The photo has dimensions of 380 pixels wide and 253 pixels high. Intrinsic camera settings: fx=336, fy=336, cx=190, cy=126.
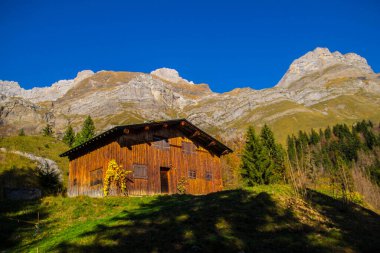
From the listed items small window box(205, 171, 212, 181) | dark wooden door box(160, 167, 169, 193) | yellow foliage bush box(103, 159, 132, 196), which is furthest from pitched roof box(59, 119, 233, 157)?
dark wooden door box(160, 167, 169, 193)

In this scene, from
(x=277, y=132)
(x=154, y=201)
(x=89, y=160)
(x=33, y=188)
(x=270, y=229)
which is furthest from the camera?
(x=277, y=132)

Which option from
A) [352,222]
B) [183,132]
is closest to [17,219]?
[352,222]

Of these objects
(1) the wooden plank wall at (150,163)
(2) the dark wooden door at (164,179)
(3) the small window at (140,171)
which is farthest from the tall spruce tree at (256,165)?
(3) the small window at (140,171)

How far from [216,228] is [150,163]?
18112mm

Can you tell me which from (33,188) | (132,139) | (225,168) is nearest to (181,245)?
(132,139)

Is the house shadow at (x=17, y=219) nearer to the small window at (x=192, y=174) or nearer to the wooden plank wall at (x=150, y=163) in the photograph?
the wooden plank wall at (x=150, y=163)

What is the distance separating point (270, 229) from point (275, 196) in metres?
4.52

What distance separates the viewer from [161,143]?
31.4m

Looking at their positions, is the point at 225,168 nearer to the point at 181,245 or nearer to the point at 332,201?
the point at 332,201

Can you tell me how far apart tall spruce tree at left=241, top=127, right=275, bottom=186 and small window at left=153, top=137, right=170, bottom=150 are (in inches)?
744

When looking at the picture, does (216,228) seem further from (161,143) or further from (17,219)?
(161,143)

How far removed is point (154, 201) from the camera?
21.6 m

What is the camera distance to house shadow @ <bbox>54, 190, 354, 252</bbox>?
34.9 feet

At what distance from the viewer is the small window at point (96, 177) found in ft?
96.3
